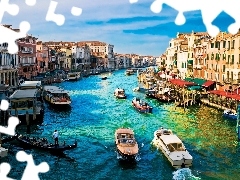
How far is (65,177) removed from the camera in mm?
12102

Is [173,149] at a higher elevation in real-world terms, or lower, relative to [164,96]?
lower

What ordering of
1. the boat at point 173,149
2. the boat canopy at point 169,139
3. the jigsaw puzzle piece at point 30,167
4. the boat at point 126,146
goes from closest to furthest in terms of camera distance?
1. the jigsaw puzzle piece at point 30,167
2. the boat at point 173,149
3. the boat at point 126,146
4. the boat canopy at point 169,139

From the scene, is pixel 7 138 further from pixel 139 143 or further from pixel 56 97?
pixel 56 97

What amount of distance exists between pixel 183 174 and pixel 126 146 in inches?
106

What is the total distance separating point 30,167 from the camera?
11234 mm

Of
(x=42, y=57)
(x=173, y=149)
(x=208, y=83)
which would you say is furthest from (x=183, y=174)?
(x=42, y=57)

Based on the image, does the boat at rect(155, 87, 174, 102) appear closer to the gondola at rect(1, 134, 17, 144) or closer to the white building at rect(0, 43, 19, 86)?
the white building at rect(0, 43, 19, 86)

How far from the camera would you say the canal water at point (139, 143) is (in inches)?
488

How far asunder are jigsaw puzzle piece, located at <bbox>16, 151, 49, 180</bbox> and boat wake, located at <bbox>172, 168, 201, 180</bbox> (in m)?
4.44

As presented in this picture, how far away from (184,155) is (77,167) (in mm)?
3875

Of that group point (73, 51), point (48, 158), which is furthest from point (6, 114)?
point (73, 51)

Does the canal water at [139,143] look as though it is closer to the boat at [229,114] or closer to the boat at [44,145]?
the boat at [44,145]

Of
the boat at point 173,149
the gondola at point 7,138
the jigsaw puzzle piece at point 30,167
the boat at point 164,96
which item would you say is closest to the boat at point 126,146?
the boat at point 173,149

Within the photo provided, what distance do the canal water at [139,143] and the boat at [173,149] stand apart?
26 centimetres
